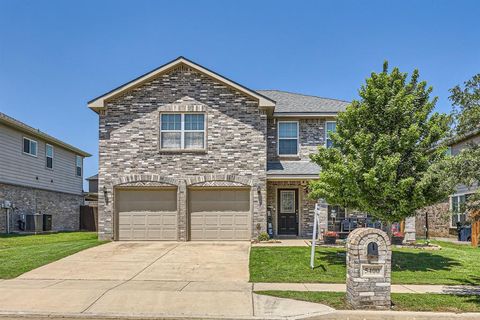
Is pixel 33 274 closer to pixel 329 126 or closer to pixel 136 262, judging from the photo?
pixel 136 262

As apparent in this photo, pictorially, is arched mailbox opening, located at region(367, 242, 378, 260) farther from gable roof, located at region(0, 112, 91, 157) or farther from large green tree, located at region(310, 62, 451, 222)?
gable roof, located at region(0, 112, 91, 157)

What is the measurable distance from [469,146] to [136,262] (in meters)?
10.0

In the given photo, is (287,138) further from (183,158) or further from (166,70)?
(166,70)

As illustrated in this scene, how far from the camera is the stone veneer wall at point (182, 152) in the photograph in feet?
61.8

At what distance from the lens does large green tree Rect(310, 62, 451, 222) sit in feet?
38.9

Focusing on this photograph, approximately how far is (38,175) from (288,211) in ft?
52.4

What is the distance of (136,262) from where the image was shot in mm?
13953

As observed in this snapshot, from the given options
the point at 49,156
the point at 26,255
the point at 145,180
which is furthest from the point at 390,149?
the point at 49,156

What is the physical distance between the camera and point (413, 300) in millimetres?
9195

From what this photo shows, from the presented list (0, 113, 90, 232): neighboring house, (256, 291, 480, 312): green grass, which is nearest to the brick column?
(256, 291, 480, 312): green grass

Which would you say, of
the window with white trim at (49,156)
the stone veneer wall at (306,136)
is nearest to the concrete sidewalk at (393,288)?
the stone veneer wall at (306,136)

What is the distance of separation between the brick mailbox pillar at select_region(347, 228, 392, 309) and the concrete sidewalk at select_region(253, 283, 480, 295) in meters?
1.60

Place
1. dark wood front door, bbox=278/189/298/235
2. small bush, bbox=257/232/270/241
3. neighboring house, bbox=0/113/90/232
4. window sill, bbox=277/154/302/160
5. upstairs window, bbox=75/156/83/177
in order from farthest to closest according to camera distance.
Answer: upstairs window, bbox=75/156/83/177 → neighboring house, bbox=0/113/90/232 → window sill, bbox=277/154/302/160 → dark wood front door, bbox=278/189/298/235 → small bush, bbox=257/232/270/241

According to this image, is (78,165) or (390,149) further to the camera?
(78,165)
